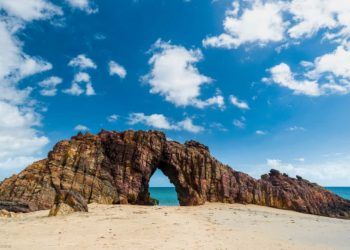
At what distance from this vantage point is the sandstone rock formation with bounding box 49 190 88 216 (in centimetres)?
2230

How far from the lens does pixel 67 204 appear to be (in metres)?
23.2

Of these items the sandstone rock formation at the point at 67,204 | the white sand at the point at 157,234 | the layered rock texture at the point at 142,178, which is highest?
the layered rock texture at the point at 142,178

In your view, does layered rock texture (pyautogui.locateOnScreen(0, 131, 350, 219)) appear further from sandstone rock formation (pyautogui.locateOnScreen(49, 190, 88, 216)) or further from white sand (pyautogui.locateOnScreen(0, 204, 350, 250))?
white sand (pyautogui.locateOnScreen(0, 204, 350, 250))

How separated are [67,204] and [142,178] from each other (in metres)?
13.8

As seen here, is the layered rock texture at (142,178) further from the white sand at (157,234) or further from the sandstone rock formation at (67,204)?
the white sand at (157,234)

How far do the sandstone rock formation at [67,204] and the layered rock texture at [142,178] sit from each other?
5.50 m

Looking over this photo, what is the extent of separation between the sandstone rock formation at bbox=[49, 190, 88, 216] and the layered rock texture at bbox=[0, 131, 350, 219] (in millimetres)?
5502

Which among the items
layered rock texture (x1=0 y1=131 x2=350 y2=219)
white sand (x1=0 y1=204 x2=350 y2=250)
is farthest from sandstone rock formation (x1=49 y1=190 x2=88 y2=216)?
layered rock texture (x1=0 y1=131 x2=350 y2=219)

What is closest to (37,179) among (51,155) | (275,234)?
(51,155)

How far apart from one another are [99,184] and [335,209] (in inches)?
1221

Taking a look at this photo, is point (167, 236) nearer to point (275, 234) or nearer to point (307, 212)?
point (275, 234)

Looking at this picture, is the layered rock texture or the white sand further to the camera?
the layered rock texture

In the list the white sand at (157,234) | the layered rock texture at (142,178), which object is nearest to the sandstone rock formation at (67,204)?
the white sand at (157,234)

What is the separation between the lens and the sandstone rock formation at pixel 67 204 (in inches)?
878
